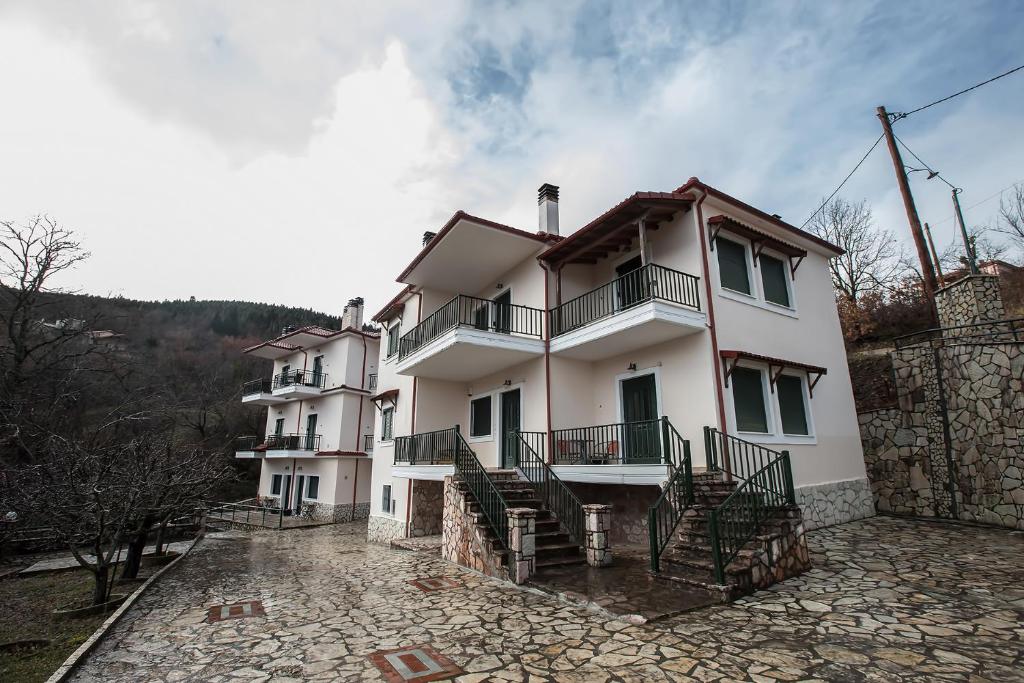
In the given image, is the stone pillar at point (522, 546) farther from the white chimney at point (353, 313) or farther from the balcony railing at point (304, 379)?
the white chimney at point (353, 313)

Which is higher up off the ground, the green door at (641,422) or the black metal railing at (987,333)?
the black metal railing at (987,333)

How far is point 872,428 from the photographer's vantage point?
42.6ft

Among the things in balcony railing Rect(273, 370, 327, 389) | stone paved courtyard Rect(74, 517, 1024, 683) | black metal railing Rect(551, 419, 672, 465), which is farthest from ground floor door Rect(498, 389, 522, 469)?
balcony railing Rect(273, 370, 327, 389)

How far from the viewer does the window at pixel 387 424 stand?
18.5 meters

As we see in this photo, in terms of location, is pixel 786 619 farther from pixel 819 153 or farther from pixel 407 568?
pixel 819 153

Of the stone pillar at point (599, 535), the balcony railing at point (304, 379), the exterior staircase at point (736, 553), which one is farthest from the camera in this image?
the balcony railing at point (304, 379)

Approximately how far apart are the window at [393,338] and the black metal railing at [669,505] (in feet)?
43.3

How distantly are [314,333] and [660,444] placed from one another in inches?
899

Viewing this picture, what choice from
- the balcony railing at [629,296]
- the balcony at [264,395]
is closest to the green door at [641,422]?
the balcony railing at [629,296]

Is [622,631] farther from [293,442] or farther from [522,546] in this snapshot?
[293,442]

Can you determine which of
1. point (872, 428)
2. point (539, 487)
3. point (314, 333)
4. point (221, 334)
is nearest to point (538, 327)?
point (539, 487)

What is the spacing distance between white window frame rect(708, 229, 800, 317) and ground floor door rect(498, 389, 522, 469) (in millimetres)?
6283

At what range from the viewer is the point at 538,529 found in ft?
30.9

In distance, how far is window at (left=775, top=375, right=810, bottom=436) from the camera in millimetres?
11070
